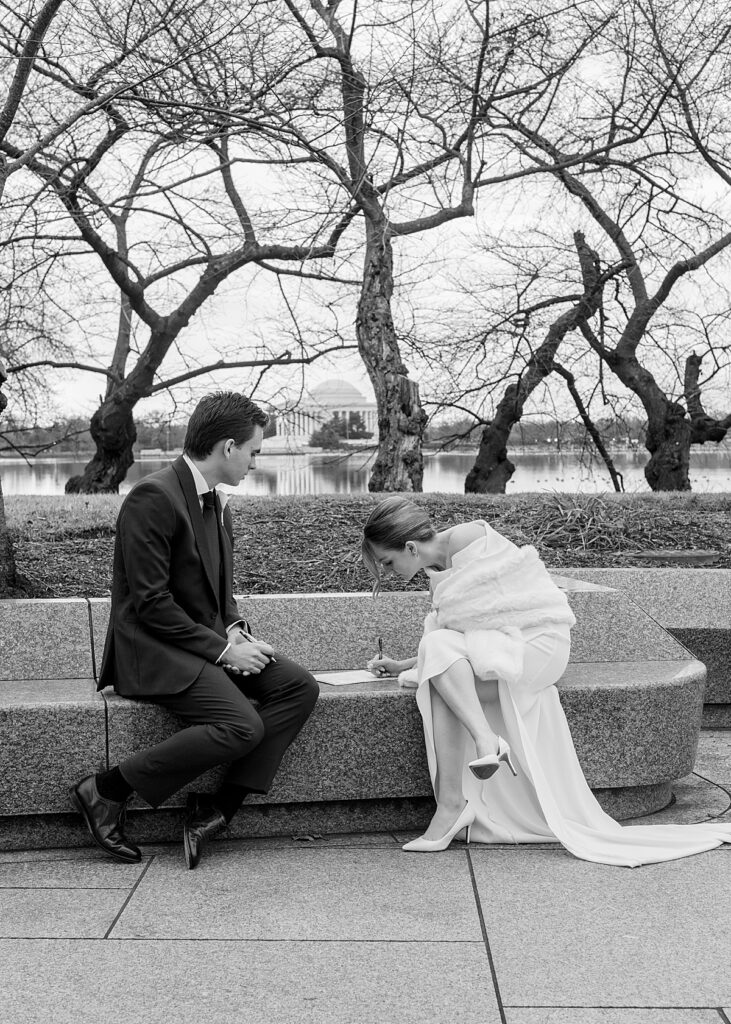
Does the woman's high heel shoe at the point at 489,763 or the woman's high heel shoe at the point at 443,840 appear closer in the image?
the woman's high heel shoe at the point at 489,763

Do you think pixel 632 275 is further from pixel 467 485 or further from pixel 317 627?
pixel 317 627

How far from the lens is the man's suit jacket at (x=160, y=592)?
3910 millimetres

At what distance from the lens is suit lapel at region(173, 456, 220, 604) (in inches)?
161

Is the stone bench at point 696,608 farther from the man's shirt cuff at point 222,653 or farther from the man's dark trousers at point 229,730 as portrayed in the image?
the man's shirt cuff at point 222,653

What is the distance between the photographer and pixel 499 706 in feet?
13.6

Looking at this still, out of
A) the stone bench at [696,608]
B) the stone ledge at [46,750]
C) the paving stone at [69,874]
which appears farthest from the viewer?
the stone bench at [696,608]

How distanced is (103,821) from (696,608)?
3.54 metres

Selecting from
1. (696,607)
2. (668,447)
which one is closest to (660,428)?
(668,447)

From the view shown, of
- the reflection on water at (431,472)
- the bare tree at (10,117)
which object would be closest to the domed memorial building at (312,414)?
the reflection on water at (431,472)

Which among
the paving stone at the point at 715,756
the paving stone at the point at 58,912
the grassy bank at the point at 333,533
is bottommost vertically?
the paving stone at the point at 715,756

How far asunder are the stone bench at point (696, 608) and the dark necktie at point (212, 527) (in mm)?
2517

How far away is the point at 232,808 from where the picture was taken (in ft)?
13.1

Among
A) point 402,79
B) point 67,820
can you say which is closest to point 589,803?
point 67,820

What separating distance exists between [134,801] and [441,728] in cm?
119
